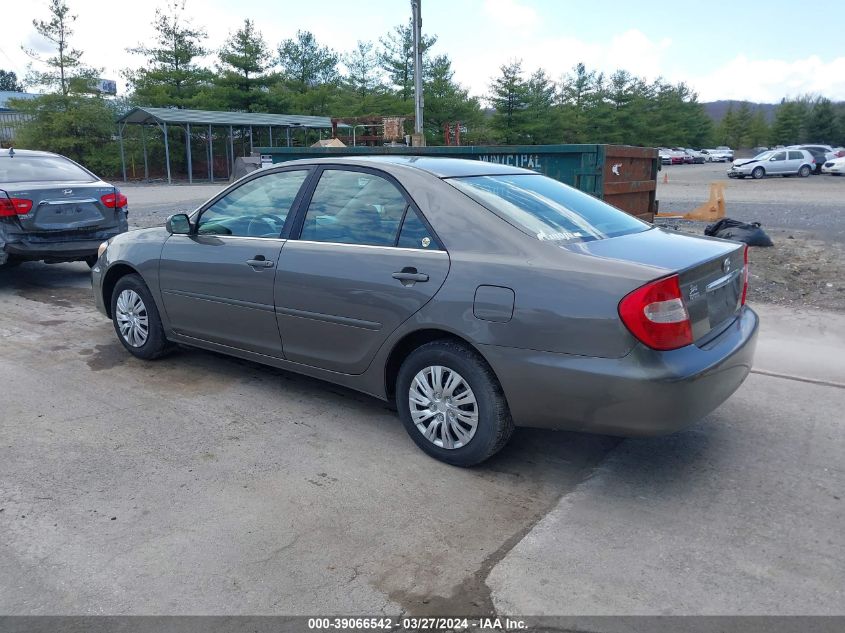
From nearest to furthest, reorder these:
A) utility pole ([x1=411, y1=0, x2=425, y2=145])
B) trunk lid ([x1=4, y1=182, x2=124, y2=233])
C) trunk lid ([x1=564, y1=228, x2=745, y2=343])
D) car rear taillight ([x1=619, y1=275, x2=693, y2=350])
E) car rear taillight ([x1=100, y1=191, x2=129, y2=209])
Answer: car rear taillight ([x1=619, y1=275, x2=693, y2=350]) → trunk lid ([x1=564, y1=228, x2=745, y2=343]) → trunk lid ([x1=4, y1=182, x2=124, y2=233]) → car rear taillight ([x1=100, y1=191, x2=129, y2=209]) → utility pole ([x1=411, y1=0, x2=425, y2=145])

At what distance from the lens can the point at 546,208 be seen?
4.07 m

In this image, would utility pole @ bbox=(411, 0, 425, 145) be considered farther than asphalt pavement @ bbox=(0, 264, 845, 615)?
Yes

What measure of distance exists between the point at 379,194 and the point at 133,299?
244cm

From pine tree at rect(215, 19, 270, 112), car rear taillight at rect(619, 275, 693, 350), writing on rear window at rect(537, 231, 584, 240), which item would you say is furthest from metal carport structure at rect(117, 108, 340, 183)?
car rear taillight at rect(619, 275, 693, 350)

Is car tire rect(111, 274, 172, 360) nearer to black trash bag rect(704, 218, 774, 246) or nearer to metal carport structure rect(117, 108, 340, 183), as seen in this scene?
black trash bag rect(704, 218, 774, 246)

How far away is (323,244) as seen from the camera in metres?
4.30

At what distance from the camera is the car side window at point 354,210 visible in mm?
4098

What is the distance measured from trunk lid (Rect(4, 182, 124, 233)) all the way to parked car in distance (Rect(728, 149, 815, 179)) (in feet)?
111

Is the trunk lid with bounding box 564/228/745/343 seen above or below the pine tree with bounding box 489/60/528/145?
below

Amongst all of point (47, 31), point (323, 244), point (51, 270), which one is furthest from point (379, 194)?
point (47, 31)

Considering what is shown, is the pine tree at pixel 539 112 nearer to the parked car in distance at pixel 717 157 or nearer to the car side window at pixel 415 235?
the parked car in distance at pixel 717 157

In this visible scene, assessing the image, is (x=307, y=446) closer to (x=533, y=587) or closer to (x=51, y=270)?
(x=533, y=587)

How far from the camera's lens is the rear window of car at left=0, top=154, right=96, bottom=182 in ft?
27.3

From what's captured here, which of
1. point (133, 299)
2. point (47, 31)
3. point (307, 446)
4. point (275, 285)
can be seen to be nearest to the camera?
point (307, 446)
